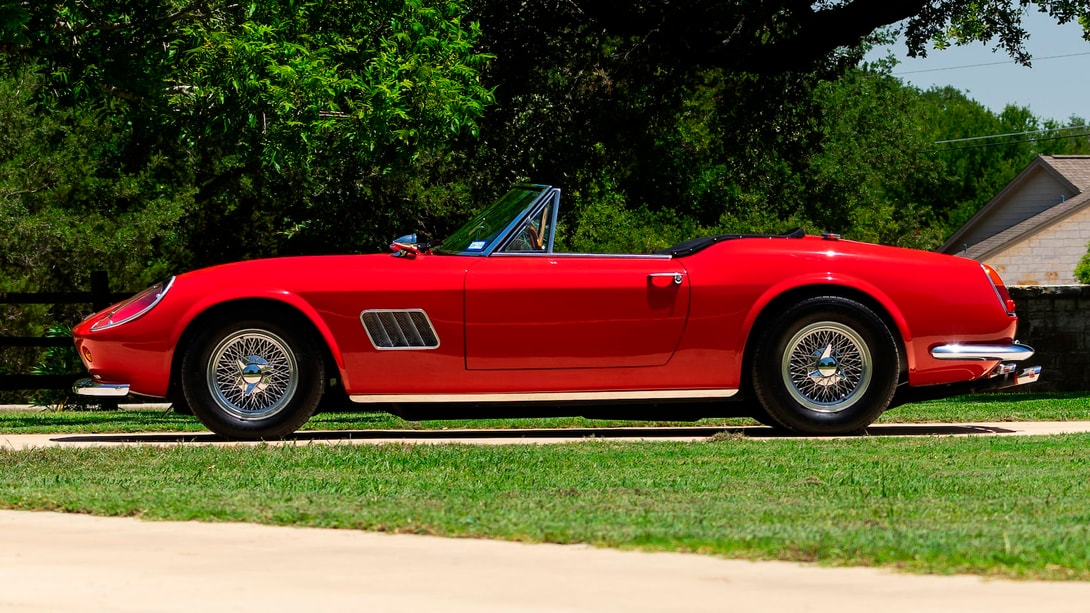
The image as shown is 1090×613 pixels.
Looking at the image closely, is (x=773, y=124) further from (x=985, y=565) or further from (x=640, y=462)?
(x=985, y=565)

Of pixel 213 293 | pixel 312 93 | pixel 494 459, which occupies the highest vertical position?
pixel 312 93

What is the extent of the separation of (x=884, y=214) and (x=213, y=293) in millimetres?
44903

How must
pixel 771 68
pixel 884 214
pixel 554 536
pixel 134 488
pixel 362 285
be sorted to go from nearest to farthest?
1. pixel 554 536
2. pixel 134 488
3. pixel 362 285
4. pixel 771 68
5. pixel 884 214

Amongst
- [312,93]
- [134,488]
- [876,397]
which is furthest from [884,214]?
[134,488]

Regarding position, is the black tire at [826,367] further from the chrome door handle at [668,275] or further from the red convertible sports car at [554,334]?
the chrome door handle at [668,275]

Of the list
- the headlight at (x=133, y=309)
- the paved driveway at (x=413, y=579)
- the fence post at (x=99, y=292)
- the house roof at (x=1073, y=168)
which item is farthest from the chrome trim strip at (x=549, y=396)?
the house roof at (x=1073, y=168)

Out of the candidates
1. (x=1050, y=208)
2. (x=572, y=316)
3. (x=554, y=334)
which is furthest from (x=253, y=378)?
(x=1050, y=208)

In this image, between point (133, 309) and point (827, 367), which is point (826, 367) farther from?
point (133, 309)

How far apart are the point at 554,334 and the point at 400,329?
0.91 metres

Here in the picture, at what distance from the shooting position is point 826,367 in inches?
356

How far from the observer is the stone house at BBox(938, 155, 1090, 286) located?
5047 centimetres

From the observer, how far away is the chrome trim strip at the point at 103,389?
29.1 ft

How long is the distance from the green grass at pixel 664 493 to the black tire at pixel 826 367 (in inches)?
12.5

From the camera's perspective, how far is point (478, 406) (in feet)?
29.2
